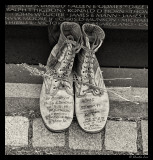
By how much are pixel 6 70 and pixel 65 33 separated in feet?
1.17

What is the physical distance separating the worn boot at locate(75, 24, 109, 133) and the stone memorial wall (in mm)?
138

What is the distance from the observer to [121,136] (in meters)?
1.23

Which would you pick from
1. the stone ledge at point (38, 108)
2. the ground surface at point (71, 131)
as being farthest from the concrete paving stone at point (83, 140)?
the stone ledge at point (38, 108)

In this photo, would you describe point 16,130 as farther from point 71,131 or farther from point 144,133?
point 144,133

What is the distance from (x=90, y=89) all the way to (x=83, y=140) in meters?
0.21

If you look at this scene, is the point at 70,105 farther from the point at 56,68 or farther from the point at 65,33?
the point at 65,33

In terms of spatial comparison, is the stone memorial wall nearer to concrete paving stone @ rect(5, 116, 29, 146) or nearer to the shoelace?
the shoelace

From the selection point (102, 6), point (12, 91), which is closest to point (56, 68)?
point (12, 91)

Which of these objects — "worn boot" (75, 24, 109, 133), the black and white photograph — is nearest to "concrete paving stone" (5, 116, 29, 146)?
the black and white photograph

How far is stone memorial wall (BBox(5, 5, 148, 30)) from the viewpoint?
132 cm

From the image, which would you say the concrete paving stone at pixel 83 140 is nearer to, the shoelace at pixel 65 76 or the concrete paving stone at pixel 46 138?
the concrete paving stone at pixel 46 138

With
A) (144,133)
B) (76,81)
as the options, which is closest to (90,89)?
(76,81)

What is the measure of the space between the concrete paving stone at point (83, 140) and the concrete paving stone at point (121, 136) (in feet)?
0.13

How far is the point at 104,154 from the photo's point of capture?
3.95 ft
